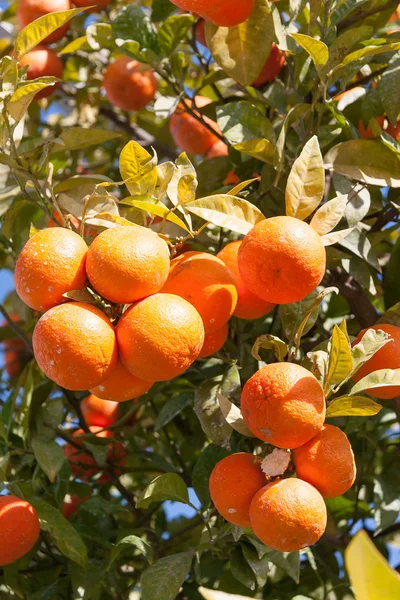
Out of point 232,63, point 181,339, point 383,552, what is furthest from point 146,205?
point 383,552

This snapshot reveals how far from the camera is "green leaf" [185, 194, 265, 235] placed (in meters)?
1.20

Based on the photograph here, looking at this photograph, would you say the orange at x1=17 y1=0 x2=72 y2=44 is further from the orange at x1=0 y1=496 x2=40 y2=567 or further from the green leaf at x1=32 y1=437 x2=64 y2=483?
the orange at x1=0 y1=496 x2=40 y2=567

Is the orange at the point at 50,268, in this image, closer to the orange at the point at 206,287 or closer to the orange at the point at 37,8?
the orange at the point at 206,287

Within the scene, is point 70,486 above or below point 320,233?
below

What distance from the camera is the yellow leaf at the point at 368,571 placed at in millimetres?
593

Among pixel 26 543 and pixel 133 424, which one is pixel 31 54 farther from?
pixel 26 543

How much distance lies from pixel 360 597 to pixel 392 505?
998mm

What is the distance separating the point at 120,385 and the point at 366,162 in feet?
2.09

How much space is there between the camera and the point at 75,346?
3.42ft

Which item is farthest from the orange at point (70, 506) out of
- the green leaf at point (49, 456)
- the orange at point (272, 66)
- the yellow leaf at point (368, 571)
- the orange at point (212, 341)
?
the yellow leaf at point (368, 571)

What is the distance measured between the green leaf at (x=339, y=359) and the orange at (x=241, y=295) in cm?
16

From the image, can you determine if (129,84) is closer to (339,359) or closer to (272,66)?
(272,66)

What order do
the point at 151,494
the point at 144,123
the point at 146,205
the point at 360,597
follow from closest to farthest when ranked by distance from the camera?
the point at 360,597, the point at 146,205, the point at 151,494, the point at 144,123

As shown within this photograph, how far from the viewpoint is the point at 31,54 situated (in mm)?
1918
